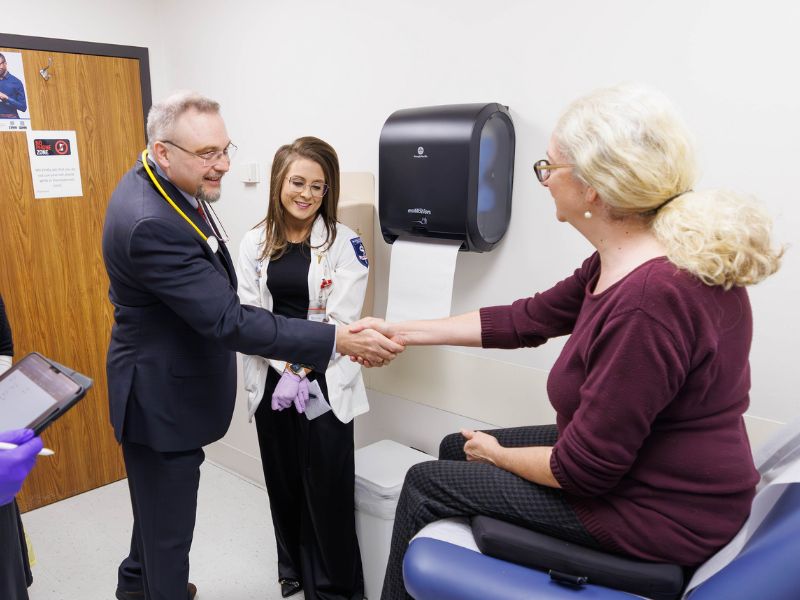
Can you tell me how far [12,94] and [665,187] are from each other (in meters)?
2.53

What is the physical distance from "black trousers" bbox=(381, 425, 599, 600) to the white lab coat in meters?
0.65

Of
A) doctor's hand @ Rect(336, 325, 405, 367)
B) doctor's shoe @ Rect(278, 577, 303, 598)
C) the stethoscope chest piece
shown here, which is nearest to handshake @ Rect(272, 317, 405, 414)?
doctor's hand @ Rect(336, 325, 405, 367)

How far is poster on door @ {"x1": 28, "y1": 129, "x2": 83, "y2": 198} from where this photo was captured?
254cm

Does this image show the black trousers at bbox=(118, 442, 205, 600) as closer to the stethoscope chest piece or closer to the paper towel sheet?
the stethoscope chest piece

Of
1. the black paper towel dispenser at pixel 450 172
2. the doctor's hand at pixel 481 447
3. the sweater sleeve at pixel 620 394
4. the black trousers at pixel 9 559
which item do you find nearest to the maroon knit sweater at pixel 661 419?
the sweater sleeve at pixel 620 394

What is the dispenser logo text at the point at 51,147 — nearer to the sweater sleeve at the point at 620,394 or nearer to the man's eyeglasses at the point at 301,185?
the man's eyeglasses at the point at 301,185

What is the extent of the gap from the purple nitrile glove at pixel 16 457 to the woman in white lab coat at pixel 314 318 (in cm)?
79

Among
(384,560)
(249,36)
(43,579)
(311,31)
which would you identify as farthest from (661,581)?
(249,36)

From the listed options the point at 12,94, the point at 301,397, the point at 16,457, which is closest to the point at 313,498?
the point at 301,397

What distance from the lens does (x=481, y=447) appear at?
1.32 m

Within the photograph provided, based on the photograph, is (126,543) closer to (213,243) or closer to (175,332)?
(175,332)

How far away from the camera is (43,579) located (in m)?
2.24

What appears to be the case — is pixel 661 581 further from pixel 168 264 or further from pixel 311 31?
pixel 311 31

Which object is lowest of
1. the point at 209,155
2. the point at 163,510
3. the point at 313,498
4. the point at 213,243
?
the point at 313,498
